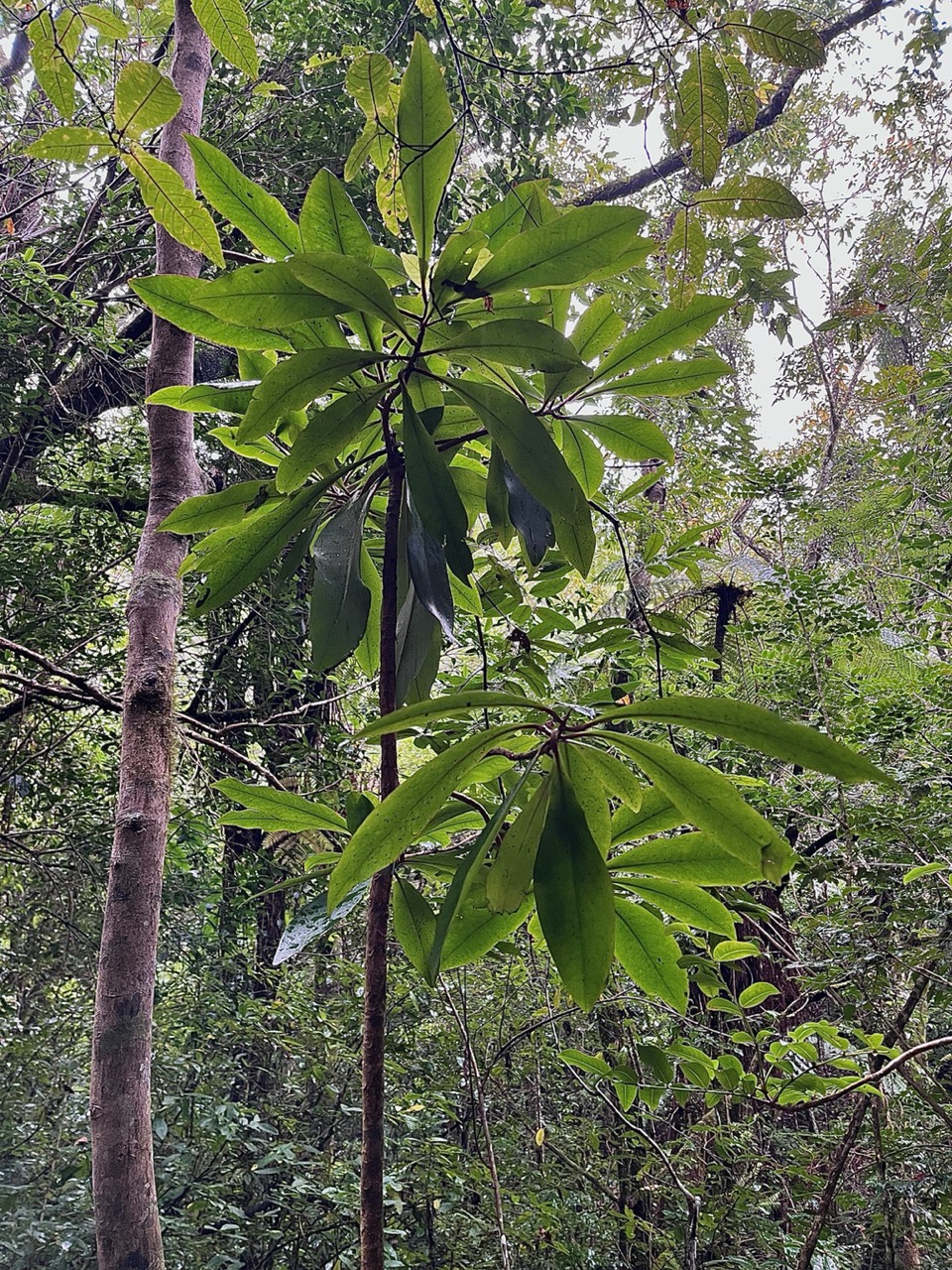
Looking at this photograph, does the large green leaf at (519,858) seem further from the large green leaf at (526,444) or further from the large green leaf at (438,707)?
the large green leaf at (526,444)

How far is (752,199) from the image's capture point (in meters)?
0.54

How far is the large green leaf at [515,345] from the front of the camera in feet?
1.33

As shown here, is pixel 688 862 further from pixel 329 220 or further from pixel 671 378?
pixel 329 220

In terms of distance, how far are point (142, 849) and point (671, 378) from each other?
54 cm

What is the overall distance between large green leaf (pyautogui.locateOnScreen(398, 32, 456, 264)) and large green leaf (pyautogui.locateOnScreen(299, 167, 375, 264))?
0.12 ft

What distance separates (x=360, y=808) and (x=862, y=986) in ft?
3.32

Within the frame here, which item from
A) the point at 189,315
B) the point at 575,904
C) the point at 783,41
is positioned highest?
the point at 783,41

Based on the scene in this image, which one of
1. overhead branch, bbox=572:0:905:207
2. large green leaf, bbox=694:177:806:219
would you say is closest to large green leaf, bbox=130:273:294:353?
large green leaf, bbox=694:177:806:219

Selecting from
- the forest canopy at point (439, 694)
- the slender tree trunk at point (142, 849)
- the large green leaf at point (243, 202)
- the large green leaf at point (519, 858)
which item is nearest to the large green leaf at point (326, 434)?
the forest canopy at point (439, 694)

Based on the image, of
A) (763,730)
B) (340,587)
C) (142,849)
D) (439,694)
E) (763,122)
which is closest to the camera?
(763,730)

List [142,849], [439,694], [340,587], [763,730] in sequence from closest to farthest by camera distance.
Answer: [763,730] < [340,587] < [142,849] < [439,694]

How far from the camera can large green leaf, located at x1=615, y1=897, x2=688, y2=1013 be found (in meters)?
0.46

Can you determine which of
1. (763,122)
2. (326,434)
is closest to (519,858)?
Answer: (326,434)

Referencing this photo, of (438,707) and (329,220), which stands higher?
(329,220)
